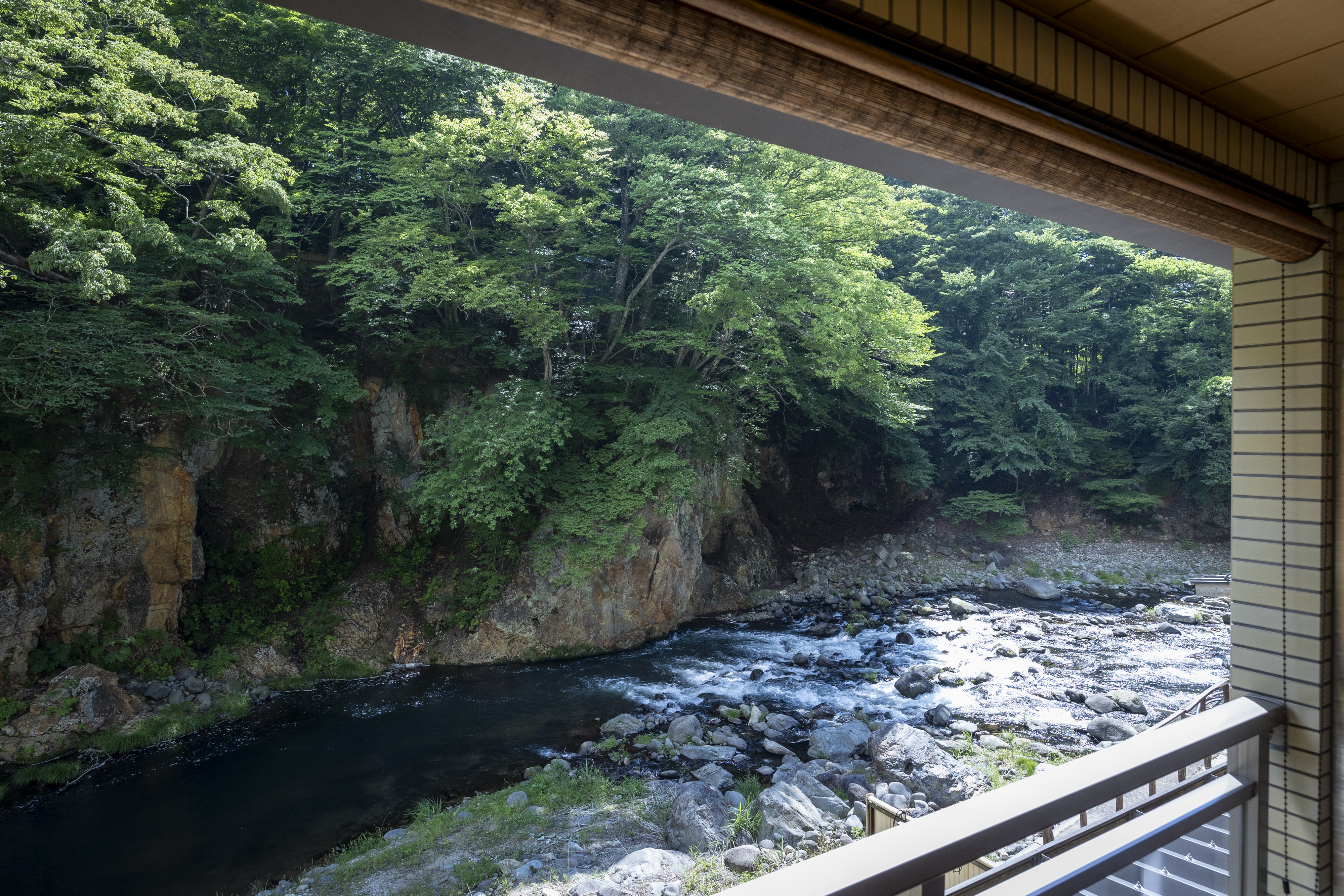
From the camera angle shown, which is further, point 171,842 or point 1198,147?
point 171,842

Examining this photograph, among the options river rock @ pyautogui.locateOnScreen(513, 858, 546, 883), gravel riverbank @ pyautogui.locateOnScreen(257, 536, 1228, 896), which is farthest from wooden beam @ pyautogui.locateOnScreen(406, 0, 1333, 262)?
river rock @ pyautogui.locateOnScreen(513, 858, 546, 883)

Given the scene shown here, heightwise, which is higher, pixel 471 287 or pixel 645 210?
pixel 645 210

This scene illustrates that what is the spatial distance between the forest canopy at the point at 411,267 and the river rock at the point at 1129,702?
15.2ft

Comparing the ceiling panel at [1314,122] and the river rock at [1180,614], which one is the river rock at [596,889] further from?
the river rock at [1180,614]

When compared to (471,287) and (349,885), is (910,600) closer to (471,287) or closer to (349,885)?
(471,287)

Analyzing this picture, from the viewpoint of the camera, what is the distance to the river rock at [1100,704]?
20.8 ft

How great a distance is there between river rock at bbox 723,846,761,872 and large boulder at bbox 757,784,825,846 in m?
0.24

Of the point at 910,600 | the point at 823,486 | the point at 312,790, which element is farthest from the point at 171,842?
the point at 823,486

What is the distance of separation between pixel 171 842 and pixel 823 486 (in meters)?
10.9

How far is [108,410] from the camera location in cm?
658

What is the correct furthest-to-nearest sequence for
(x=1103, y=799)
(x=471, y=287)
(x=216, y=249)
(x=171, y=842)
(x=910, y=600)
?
1. (x=910, y=600)
2. (x=471, y=287)
3. (x=216, y=249)
4. (x=171, y=842)
5. (x=1103, y=799)

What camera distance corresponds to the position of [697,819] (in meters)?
4.26

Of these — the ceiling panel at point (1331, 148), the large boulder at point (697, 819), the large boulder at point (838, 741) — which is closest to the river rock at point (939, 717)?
the large boulder at point (838, 741)

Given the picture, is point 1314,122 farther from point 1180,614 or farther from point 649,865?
point 1180,614
